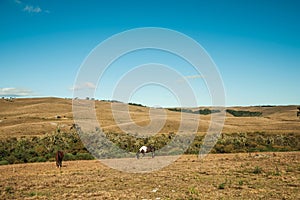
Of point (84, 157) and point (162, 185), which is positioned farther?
point (84, 157)

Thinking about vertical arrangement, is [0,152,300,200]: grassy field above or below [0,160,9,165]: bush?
above

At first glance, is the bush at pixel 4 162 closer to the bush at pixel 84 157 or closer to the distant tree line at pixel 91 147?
the distant tree line at pixel 91 147

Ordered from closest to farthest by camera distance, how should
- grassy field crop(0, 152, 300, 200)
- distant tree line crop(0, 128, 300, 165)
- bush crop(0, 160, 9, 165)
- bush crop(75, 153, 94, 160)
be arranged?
grassy field crop(0, 152, 300, 200)
bush crop(0, 160, 9, 165)
bush crop(75, 153, 94, 160)
distant tree line crop(0, 128, 300, 165)

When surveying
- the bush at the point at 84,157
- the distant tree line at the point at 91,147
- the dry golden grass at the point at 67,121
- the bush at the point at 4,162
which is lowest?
the bush at the point at 4,162

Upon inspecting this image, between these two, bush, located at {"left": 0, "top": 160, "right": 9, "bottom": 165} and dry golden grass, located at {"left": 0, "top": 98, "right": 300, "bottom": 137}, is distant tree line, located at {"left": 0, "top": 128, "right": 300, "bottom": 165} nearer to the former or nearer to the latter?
bush, located at {"left": 0, "top": 160, "right": 9, "bottom": 165}

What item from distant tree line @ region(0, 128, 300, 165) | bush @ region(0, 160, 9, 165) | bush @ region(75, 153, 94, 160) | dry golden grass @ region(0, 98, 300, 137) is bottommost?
bush @ region(0, 160, 9, 165)

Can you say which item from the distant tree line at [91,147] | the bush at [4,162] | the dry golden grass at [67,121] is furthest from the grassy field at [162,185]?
the dry golden grass at [67,121]

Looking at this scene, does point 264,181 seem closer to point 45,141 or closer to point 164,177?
point 164,177

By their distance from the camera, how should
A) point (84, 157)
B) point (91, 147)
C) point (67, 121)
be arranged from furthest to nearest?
1. point (67, 121)
2. point (91, 147)
3. point (84, 157)

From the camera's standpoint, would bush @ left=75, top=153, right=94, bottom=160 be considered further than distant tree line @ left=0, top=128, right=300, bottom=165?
No

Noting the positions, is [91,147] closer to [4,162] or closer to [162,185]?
[4,162]

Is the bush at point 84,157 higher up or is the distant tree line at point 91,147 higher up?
the distant tree line at point 91,147

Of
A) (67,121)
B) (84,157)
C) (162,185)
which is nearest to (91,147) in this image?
(84,157)

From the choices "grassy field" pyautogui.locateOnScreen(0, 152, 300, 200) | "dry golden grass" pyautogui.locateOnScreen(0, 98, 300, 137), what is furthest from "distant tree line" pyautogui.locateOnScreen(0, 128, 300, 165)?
"dry golden grass" pyautogui.locateOnScreen(0, 98, 300, 137)
